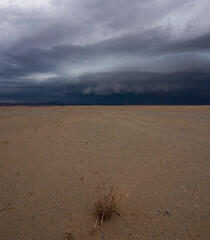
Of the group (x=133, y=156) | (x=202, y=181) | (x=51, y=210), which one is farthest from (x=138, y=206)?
(x=133, y=156)

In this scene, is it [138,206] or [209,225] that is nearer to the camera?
[209,225]

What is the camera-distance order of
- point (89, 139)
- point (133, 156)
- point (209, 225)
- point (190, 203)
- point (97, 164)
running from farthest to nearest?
point (89, 139) < point (133, 156) < point (97, 164) < point (190, 203) < point (209, 225)

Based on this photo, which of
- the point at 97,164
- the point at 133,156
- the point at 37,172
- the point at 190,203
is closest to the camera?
the point at 190,203

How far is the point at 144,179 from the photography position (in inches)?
200

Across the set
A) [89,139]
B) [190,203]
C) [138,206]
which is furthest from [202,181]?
[89,139]

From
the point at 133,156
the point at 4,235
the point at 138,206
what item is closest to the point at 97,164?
the point at 133,156

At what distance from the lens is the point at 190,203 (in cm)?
396

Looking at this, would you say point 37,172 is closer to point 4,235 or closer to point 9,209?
point 9,209

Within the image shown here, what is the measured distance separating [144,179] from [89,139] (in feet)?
15.9

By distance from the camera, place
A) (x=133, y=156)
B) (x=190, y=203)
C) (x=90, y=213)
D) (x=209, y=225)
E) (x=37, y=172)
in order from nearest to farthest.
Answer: (x=209, y=225) → (x=90, y=213) → (x=190, y=203) → (x=37, y=172) → (x=133, y=156)

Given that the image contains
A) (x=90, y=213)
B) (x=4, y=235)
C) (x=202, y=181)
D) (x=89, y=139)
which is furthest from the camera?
(x=89, y=139)

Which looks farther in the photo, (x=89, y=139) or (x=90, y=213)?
(x=89, y=139)

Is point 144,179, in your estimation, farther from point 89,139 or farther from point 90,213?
point 89,139

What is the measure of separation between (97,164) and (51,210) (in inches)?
102
